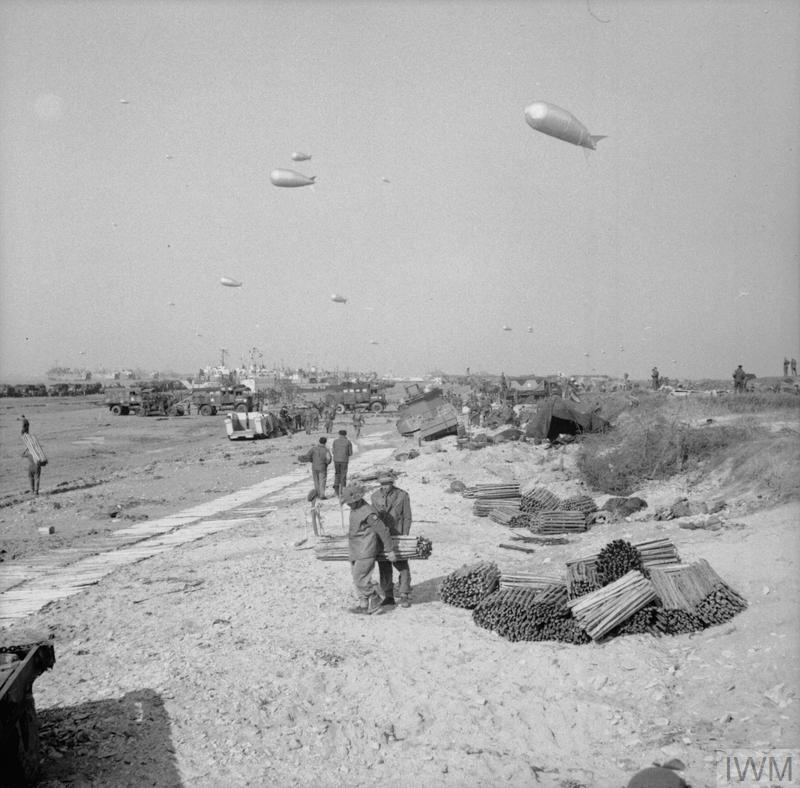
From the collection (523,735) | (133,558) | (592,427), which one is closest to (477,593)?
(523,735)

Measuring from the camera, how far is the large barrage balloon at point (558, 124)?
10.9m

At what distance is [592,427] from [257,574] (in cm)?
1219

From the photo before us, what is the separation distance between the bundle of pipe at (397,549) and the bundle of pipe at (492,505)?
156 inches

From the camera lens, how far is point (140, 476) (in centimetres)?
2089

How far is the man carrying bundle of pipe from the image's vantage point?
684 centimetres

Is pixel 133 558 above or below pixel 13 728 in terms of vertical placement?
below

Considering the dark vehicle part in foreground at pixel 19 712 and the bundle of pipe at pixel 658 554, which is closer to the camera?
the dark vehicle part in foreground at pixel 19 712

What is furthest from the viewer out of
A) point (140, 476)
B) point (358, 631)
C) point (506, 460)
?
point (140, 476)

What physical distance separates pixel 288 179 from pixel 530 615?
14.9 m

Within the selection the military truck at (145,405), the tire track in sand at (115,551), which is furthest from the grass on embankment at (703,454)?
the military truck at (145,405)

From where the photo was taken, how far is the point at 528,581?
6.98 metres

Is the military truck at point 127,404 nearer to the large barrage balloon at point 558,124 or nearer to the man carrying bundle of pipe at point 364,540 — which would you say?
the large barrage balloon at point 558,124

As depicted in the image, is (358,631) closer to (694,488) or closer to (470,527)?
(470,527)

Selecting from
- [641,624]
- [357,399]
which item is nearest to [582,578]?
[641,624]
